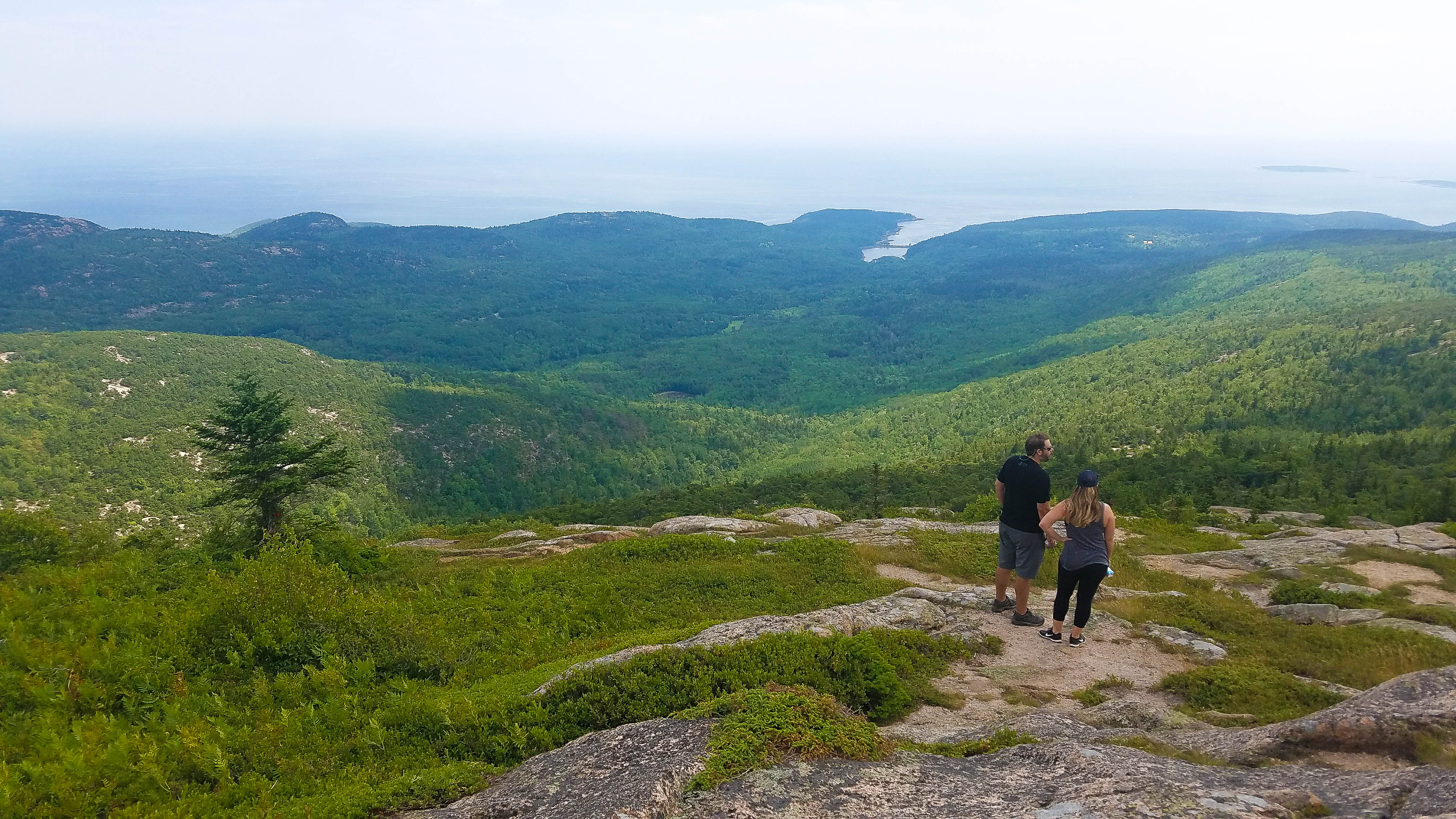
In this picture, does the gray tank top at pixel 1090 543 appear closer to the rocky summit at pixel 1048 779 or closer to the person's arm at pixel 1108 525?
the person's arm at pixel 1108 525

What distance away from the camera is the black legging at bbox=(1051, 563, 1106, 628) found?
11.3 meters

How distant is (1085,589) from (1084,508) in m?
1.55

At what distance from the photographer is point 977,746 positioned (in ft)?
24.7

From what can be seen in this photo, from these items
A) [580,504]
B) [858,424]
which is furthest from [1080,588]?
[858,424]

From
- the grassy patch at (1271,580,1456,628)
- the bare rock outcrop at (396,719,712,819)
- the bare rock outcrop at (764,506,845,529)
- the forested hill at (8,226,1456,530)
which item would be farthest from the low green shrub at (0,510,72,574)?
the grassy patch at (1271,580,1456,628)

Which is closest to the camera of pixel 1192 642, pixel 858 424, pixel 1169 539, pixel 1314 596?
pixel 1192 642

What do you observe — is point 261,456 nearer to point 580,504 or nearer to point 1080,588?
point 1080,588

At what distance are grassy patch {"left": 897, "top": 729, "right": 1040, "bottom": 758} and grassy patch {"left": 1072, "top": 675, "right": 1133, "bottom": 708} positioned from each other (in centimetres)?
271

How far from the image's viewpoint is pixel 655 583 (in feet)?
60.2

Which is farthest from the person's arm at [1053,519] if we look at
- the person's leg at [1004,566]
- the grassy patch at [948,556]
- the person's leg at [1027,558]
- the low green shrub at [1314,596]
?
the low green shrub at [1314,596]

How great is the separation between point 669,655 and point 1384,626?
13.7 meters

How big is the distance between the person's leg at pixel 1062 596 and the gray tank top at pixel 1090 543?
0.27 meters

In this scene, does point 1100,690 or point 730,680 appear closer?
point 730,680

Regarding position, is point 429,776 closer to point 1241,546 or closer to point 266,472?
point 266,472
